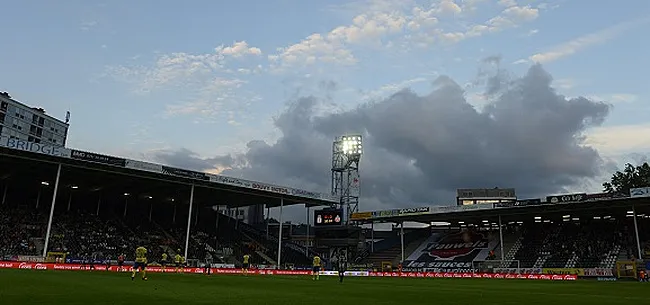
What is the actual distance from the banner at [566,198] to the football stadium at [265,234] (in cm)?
10

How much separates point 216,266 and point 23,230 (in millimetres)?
20163

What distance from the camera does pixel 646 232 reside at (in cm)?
5891

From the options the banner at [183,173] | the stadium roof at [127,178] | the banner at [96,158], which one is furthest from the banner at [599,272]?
the banner at [96,158]

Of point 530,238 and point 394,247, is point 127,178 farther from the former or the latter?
point 530,238

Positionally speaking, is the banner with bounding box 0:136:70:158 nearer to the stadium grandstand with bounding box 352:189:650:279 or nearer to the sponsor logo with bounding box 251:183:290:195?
the sponsor logo with bounding box 251:183:290:195

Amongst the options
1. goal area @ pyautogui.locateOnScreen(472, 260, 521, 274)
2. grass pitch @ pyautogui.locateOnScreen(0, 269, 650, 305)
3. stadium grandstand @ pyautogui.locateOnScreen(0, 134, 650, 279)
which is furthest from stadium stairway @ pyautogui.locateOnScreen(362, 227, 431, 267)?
grass pitch @ pyautogui.locateOnScreen(0, 269, 650, 305)

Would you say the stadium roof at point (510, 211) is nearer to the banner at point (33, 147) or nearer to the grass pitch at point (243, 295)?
the grass pitch at point (243, 295)

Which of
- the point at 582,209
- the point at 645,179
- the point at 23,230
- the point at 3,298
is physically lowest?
the point at 3,298

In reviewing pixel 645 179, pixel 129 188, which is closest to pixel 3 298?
pixel 129 188

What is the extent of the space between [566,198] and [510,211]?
8.79 metres

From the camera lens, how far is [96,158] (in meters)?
45.9

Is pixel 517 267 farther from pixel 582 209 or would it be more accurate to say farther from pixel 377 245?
pixel 377 245

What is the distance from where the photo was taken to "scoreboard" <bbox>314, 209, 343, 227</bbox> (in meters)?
67.7

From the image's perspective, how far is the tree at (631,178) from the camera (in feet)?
234
